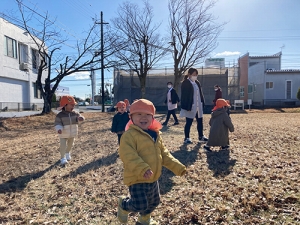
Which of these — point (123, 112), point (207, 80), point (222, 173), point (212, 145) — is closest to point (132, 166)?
point (222, 173)

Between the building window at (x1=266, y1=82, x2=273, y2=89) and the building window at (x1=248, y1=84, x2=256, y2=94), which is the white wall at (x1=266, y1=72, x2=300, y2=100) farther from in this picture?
the building window at (x1=248, y1=84, x2=256, y2=94)

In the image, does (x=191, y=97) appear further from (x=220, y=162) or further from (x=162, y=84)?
(x=162, y=84)

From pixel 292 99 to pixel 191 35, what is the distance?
48.5 feet

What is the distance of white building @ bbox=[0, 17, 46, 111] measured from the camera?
21453 mm

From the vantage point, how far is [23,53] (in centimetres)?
2472

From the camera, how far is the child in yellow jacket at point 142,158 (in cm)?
221

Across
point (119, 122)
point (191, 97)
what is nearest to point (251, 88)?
point (191, 97)

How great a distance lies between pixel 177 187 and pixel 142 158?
1.37m

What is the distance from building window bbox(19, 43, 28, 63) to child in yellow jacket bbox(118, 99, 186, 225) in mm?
25390

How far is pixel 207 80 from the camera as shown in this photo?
81.8 feet

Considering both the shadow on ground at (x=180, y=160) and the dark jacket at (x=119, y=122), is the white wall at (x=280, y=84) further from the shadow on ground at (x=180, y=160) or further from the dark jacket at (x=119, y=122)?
the dark jacket at (x=119, y=122)

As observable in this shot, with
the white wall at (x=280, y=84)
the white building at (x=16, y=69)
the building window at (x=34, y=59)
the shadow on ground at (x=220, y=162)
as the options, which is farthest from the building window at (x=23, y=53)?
the white wall at (x=280, y=84)

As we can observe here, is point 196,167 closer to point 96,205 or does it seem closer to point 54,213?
point 96,205

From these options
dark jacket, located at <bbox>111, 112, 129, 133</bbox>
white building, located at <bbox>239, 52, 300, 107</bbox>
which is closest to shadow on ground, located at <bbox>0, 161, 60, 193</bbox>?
dark jacket, located at <bbox>111, 112, 129, 133</bbox>
